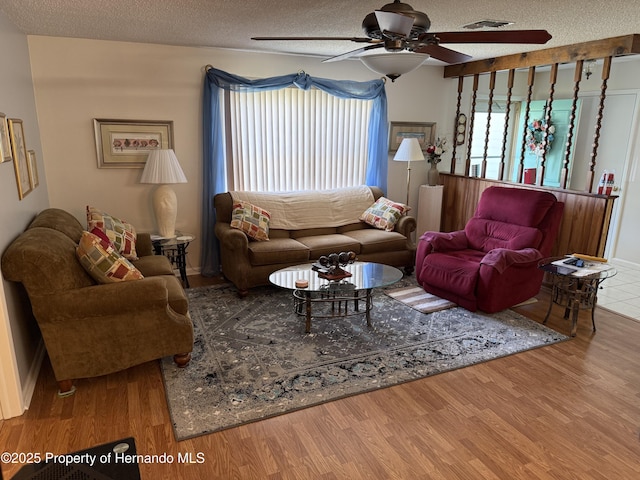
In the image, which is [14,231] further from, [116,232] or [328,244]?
[328,244]

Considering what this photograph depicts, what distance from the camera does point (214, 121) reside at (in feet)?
15.1

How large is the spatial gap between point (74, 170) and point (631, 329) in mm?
5100

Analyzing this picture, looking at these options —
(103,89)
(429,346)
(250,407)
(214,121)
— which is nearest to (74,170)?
(103,89)

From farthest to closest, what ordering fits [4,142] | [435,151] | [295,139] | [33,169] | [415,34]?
[435,151]
[295,139]
[33,169]
[4,142]
[415,34]

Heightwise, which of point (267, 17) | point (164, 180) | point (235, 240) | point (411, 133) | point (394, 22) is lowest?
point (235, 240)

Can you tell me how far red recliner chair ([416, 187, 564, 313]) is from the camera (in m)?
3.77

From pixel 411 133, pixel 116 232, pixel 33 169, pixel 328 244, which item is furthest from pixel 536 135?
pixel 33 169

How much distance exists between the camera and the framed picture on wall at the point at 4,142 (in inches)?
101

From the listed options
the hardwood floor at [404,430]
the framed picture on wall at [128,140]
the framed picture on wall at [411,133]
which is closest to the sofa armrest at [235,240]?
the framed picture on wall at [128,140]

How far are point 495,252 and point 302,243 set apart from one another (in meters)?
1.78

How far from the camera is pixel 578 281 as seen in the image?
3.55 m

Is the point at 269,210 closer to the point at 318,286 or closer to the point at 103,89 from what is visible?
the point at 318,286

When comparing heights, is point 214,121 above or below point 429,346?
above

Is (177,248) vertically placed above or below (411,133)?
below
